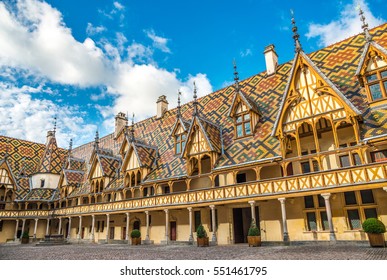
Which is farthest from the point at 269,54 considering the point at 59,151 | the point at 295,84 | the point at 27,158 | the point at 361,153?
the point at 27,158

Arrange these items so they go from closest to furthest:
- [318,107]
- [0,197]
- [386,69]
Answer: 1. [386,69]
2. [318,107]
3. [0,197]

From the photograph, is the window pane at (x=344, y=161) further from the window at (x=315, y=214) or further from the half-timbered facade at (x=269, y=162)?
the window at (x=315, y=214)

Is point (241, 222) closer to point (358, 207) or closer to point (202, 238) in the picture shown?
point (202, 238)

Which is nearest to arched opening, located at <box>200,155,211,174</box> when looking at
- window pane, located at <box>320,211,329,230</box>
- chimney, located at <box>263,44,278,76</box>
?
window pane, located at <box>320,211,329,230</box>

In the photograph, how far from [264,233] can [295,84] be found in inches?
389

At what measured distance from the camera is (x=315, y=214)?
17.1 metres

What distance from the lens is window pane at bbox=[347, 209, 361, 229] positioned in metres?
15.6

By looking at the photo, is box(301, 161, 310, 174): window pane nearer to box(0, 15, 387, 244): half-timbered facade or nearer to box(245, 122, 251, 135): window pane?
box(0, 15, 387, 244): half-timbered facade

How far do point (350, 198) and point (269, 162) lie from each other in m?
4.80

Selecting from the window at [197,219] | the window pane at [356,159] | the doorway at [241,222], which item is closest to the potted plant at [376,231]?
the window pane at [356,159]

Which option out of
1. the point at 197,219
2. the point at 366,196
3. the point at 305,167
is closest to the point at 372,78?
the point at 305,167

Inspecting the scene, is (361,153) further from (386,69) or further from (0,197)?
(0,197)

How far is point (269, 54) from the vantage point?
85.3 ft

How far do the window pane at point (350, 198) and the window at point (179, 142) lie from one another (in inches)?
553
